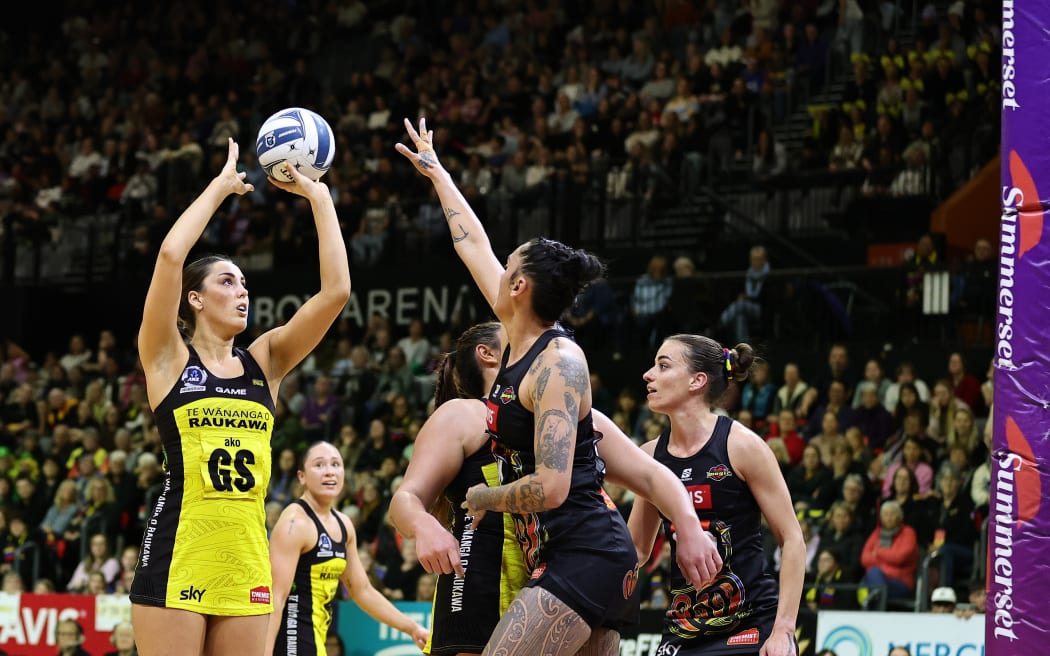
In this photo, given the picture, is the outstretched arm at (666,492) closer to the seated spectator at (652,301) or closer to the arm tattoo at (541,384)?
the arm tattoo at (541,384)

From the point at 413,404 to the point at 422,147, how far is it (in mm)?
10349

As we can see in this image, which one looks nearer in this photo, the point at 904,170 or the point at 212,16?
the point at 904,170

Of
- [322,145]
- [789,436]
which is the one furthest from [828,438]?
[322,145]

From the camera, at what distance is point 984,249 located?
14289 mm

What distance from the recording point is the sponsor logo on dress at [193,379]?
5516 mm

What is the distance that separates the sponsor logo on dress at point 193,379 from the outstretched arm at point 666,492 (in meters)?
1.51

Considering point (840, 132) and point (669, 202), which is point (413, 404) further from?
point (840, 132)

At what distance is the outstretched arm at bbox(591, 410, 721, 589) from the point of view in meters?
4.82

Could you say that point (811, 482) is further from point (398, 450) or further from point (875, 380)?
point (398, 450)

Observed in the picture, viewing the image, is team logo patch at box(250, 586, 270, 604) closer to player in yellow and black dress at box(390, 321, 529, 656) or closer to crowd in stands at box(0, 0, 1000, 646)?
player in yellow and black dress at box(390, 321, 529, 656)

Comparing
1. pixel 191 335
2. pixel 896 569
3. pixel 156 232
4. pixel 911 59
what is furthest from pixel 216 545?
pixel 156 232

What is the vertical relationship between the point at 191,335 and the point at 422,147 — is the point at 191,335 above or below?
below

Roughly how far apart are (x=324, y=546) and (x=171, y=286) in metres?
2.65

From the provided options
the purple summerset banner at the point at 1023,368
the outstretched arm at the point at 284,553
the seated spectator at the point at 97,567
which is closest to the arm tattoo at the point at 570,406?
the purple summerset banner at the point at 1023,368
